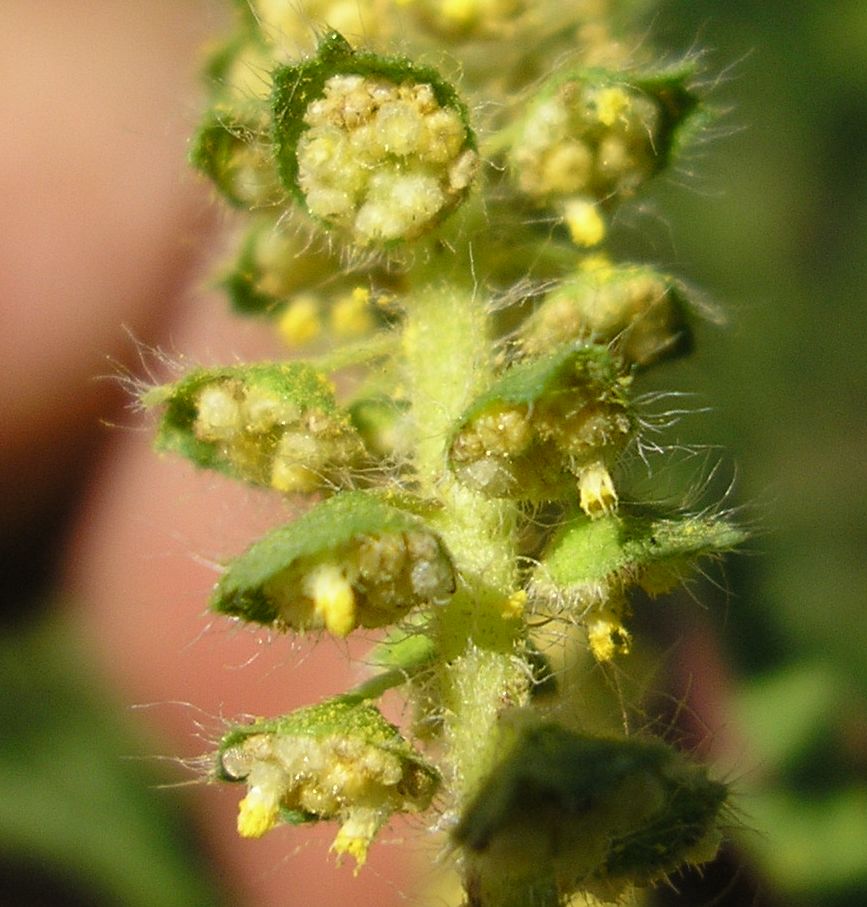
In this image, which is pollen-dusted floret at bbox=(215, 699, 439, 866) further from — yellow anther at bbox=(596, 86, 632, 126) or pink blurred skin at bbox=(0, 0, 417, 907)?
pink blurred skin at bbox=(0, 0, 417, 907)

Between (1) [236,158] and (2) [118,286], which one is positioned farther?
(2) [118,286]

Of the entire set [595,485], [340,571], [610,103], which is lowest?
[595,485]

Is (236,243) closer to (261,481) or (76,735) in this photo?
(261,481)

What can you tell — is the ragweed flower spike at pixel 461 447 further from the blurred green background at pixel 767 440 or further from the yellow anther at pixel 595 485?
the blurred green background at pixel 767 440

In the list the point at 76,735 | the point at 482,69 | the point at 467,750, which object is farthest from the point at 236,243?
the point at 76,735

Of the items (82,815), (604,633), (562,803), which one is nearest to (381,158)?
(604,633)

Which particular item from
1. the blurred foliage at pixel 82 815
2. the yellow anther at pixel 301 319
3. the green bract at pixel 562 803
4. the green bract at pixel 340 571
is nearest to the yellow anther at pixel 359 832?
the green bract at pixel 562 803

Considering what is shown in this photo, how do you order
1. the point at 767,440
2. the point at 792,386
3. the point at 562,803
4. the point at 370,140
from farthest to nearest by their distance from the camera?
the point at 792,386, the point at 767,440, the point at 370,140, the point at 562,803

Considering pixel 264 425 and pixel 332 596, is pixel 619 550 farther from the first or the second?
pixel 264 425
